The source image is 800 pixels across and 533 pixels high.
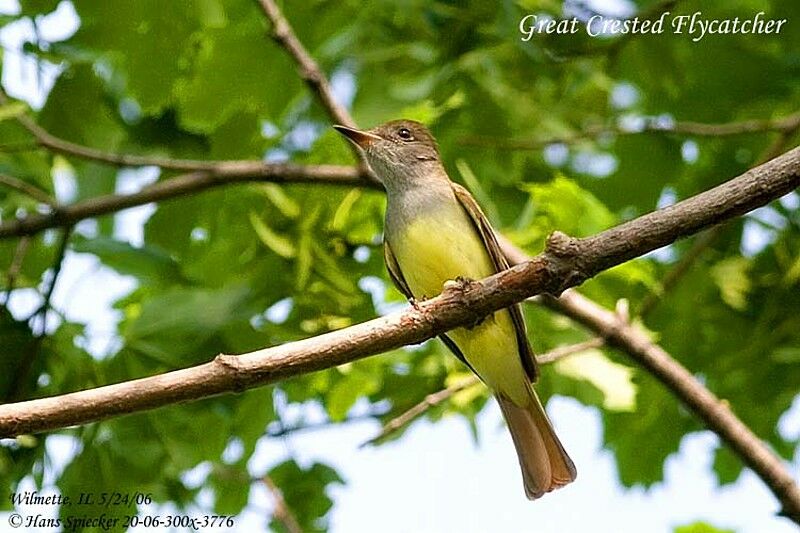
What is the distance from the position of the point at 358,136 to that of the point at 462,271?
30.7 inches

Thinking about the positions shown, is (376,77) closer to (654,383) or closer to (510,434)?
(510,434)

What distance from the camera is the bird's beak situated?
186 inches

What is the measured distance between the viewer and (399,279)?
15.3 feet

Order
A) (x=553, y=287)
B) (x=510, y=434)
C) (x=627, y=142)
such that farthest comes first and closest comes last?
(x=627, y=142)
(x=510, y=434)
(x=553, y=287)

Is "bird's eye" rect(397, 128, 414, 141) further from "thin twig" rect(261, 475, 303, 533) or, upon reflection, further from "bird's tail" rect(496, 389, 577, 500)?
"thin twig" rect(261, 475, 303, 533)

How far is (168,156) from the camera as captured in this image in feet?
17.5

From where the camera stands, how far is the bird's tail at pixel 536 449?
15.0 feet

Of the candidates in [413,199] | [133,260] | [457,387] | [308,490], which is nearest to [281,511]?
[308,490]

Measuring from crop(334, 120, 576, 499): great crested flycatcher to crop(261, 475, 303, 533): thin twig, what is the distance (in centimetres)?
123

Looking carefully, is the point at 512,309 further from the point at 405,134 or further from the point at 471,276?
the point at 405,134

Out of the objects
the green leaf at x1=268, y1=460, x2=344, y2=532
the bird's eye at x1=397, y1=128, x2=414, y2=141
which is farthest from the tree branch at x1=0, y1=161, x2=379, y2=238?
the green leaf at x1=268, y1=460, x2=344, y2=532

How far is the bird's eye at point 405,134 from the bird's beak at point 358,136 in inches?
4.9

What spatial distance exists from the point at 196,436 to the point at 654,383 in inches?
91.2

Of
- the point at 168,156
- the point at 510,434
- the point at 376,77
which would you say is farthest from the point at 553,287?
the point at 168,156
